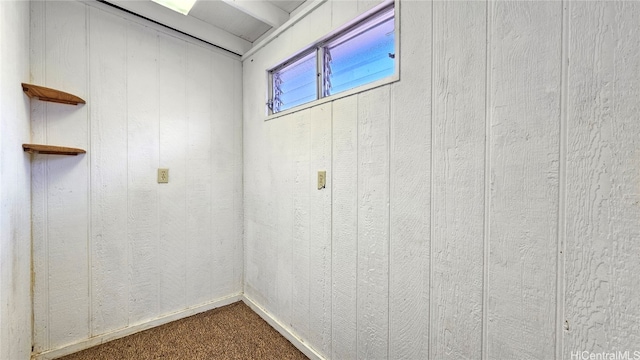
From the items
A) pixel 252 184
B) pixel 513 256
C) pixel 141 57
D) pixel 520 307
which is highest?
pixel 141 57

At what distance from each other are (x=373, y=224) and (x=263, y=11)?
1.58 meters

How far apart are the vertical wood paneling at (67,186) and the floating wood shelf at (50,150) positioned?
9cm

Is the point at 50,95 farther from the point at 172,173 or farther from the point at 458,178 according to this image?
the point at 458,178

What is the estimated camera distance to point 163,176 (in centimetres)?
180

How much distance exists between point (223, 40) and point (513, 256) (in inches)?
90.6

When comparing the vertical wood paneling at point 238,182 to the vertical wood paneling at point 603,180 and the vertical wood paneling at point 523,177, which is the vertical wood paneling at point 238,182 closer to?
the vertical wood paneling at point 523,177

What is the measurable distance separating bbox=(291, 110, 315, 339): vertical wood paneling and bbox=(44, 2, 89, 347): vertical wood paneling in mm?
1304

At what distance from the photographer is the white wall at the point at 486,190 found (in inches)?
25.2

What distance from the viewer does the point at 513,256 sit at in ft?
2.56

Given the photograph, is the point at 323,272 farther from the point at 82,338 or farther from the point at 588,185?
the point at 82,338

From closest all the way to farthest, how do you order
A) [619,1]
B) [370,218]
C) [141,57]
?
[619,1]
[370,218]
[141,57]

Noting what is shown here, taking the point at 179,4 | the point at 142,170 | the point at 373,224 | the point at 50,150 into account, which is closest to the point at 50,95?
the point at 50,150

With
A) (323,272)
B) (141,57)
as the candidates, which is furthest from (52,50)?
(323,272)

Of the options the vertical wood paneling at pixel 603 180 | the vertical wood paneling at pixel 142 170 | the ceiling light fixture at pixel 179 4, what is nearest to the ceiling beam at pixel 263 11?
the ceiling light fixture at pixel 179 4
